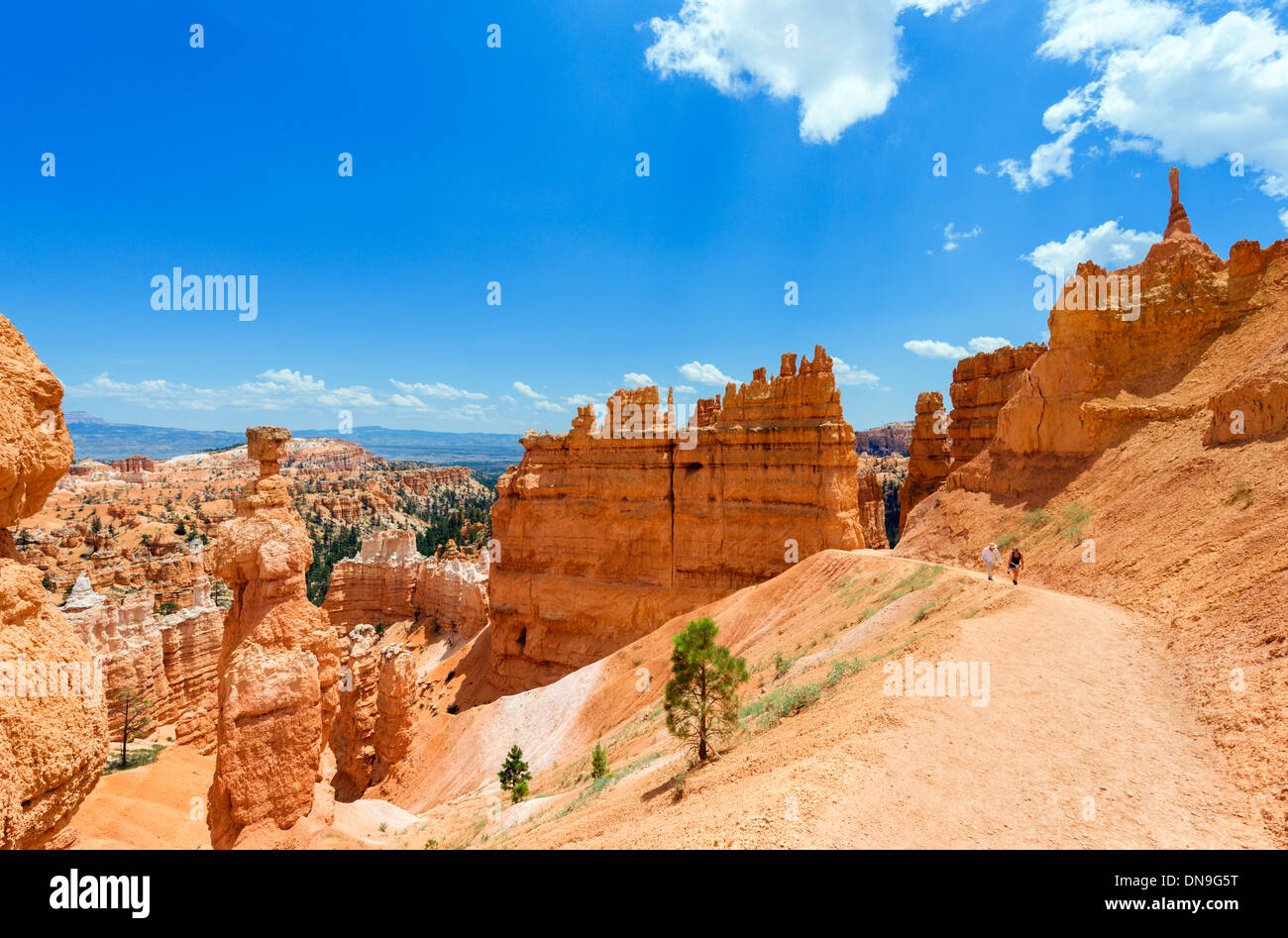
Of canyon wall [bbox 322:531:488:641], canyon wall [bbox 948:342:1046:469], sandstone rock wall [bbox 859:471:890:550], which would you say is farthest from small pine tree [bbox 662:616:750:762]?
canyon wall [bbox 322:531:488:641]

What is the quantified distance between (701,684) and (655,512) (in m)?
24.4

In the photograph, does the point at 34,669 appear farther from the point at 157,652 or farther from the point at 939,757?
the point at 157,652

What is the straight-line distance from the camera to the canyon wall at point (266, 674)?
13117 mm

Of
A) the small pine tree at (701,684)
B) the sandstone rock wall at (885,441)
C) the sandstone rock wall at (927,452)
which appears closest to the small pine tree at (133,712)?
the small pine tree at (701,684)

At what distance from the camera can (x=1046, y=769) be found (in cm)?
774

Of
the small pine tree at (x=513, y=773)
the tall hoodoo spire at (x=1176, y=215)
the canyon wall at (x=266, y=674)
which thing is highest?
the tall hoodoo spire at (x=1176, y=215)

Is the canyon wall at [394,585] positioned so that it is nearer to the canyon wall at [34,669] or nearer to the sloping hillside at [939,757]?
the sloping hillside at [939,757]

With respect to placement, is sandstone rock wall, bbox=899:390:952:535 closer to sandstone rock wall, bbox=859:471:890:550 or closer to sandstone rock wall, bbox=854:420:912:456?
sandstone rock wall, bbox=859:471:890:550

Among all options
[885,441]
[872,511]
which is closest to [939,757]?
[872,511]

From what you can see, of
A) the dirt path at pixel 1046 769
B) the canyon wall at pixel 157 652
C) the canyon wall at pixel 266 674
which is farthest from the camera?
the canyon wall at pixel 157 652

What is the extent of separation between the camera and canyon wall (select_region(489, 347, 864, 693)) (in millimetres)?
31109

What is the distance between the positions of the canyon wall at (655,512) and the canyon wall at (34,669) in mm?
28628

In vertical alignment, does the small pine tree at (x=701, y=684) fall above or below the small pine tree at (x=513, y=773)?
above

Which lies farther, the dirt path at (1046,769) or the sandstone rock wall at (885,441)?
the sandstone rock wall at (885,441)
